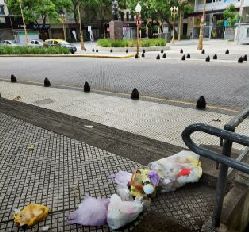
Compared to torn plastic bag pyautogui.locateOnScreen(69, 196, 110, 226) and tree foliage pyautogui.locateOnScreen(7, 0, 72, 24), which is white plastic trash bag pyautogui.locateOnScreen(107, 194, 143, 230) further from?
tree foliage pyautogui.locateOnScreen(7, 0, 72, 24)

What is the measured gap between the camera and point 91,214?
2.99m

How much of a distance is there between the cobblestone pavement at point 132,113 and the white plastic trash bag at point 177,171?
1384 mm

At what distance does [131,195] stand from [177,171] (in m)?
0.63

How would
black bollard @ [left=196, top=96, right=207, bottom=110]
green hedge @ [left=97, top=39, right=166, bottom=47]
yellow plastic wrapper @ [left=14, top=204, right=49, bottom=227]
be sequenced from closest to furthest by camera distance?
yellow plastic wrapper @ [left=14, top=204, right=49, bottom=227] < black bollard @ [left=196, top=96, right=207, bottom=110] < green hedge @ [left=97, top=39, right=166, bottom=47]

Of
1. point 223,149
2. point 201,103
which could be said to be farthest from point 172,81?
point 223,149

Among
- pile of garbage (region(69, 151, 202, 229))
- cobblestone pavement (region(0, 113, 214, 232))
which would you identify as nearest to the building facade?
cobblestone pavement (region(0, 113, 214, 232))

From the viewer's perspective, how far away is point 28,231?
2922 millimetres

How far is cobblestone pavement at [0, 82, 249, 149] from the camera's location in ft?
18.6

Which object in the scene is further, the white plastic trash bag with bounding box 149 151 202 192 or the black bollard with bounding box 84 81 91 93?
the black bollard with bounding box 84 81 91 93

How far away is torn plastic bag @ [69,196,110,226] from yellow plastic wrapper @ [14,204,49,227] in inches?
11.8

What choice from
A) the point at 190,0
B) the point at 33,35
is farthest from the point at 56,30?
the point at 190,0

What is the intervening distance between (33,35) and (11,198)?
A: 55461 mm

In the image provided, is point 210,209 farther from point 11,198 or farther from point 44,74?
point 44,74

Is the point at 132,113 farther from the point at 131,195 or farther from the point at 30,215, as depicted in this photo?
the point at 30,215
